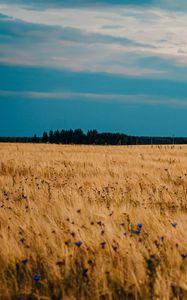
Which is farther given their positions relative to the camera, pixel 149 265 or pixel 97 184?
pixel 97 184

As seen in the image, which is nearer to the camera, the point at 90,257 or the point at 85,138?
the point at 90,257

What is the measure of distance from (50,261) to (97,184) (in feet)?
19.0

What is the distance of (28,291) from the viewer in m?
3.57

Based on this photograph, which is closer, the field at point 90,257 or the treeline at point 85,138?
the field at point 90,257

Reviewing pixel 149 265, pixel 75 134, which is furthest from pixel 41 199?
pixel 75 134

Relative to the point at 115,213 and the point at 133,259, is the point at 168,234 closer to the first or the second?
the point at 133,259

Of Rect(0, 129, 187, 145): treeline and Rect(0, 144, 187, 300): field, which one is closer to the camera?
Rect(0, 144, 187, 300): field

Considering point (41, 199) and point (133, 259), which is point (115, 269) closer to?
point (133, 259)

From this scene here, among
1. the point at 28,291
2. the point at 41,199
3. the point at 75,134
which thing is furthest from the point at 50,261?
the point at 75,134

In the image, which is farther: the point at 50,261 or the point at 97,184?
the point at 97,184

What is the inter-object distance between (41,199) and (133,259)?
3646 millimetres

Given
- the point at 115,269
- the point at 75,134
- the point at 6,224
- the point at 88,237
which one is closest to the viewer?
the point at 115,269

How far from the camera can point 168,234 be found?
4.57 m

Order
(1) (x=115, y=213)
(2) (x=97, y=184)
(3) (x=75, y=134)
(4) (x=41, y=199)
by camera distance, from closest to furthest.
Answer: (1) (x=115, y=213)
(4) (x=41, y=199)
(2) (x=97, y=184)
(3) (x=75, y=134)
